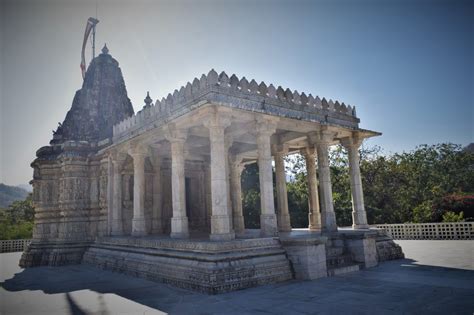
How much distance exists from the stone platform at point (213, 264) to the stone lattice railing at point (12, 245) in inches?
733

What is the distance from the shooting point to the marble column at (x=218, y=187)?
8945mm

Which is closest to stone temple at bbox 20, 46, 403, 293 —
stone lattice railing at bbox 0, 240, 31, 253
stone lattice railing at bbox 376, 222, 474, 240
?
stone lattice railing at bbox 376, 222, 474, 240

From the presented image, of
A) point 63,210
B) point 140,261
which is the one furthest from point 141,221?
point 63,210

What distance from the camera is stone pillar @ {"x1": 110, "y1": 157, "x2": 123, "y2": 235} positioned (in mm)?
15031

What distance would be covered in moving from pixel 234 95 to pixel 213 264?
4.63m

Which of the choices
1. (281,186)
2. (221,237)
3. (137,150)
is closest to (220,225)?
(221,237)

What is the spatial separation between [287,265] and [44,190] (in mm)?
13787

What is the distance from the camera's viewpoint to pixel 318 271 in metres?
9.03

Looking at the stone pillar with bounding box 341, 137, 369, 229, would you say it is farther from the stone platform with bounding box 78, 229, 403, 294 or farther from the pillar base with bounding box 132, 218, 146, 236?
the pillar base with bounding box 132, 218, 146, 236

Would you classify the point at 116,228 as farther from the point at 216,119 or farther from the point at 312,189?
the point at 312,189

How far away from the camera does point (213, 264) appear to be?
7902mm

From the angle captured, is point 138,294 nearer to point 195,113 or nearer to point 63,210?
point 195,113

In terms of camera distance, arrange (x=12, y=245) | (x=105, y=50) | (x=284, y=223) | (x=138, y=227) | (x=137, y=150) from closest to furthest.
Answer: (x=138, y=227) → (x=137, y=150) → (x=284, y=223) → (x=105, y=50) → (x=12, y=245)

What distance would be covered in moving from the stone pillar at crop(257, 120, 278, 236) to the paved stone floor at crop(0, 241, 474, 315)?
1.81 metres
